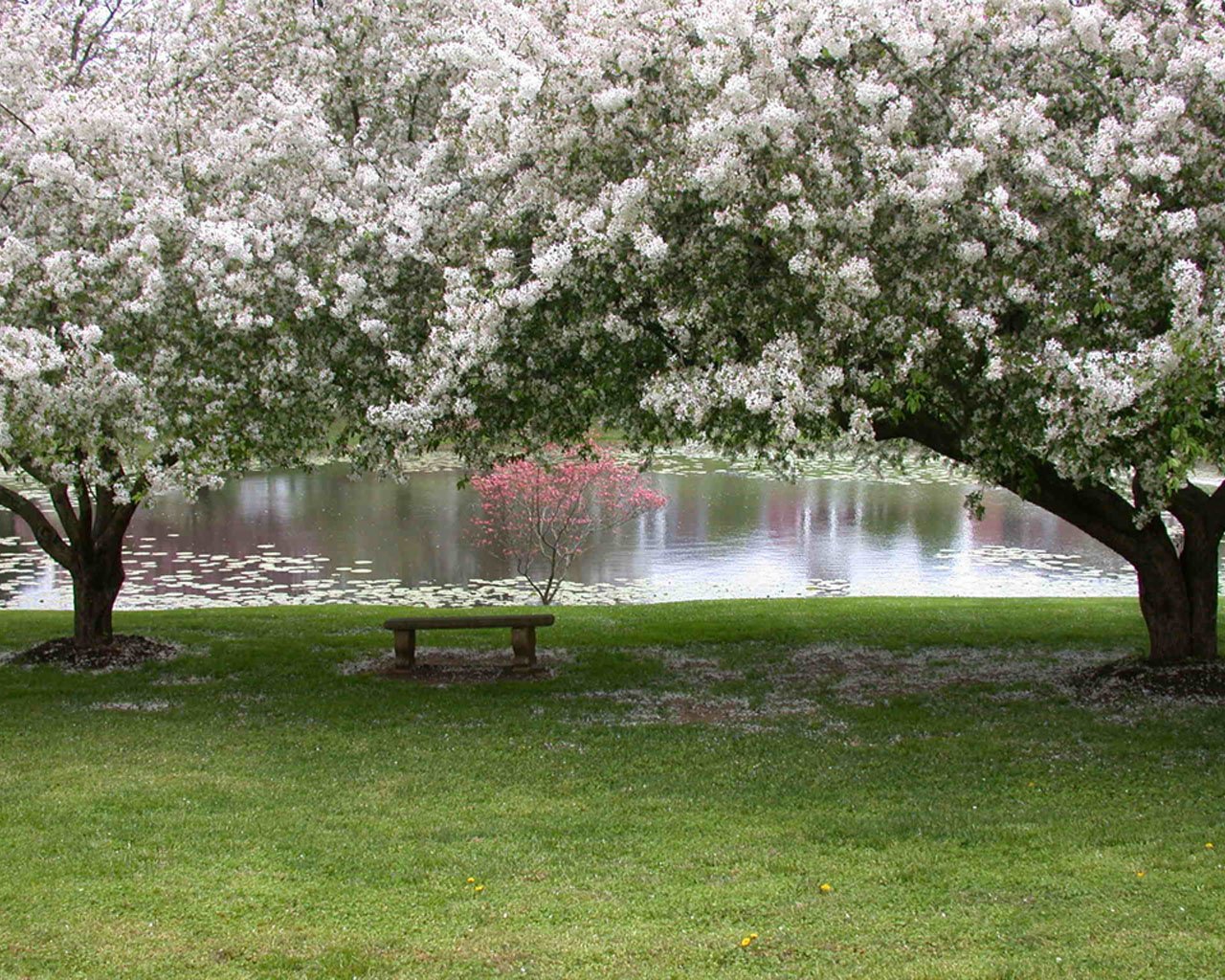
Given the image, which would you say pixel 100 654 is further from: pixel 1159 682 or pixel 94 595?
pixel 1159 682

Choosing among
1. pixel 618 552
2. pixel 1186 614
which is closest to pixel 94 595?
pixel 1186 614

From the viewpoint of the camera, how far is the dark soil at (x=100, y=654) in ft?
45.7

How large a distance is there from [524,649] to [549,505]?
10.3m

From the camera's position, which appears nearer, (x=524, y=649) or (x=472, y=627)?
(x=472, y=627)

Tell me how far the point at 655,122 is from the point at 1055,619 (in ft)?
34.1

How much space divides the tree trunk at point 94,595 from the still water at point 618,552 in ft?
24.5

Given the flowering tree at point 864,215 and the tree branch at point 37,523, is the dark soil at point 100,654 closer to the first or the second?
the tree branch at point 37,523

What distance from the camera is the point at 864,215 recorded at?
917 cm

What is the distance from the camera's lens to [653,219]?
959cm

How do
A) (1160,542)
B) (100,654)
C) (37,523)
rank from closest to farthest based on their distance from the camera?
(1160,542), (37,523), (100,654)

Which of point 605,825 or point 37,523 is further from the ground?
point 37,523

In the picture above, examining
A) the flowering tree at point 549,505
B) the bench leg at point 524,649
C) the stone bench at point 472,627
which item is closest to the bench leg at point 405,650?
the stone bench at point 472,627

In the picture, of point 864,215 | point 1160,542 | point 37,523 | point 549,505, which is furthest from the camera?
point 549,505

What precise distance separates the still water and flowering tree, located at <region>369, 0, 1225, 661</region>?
13.2 metres
